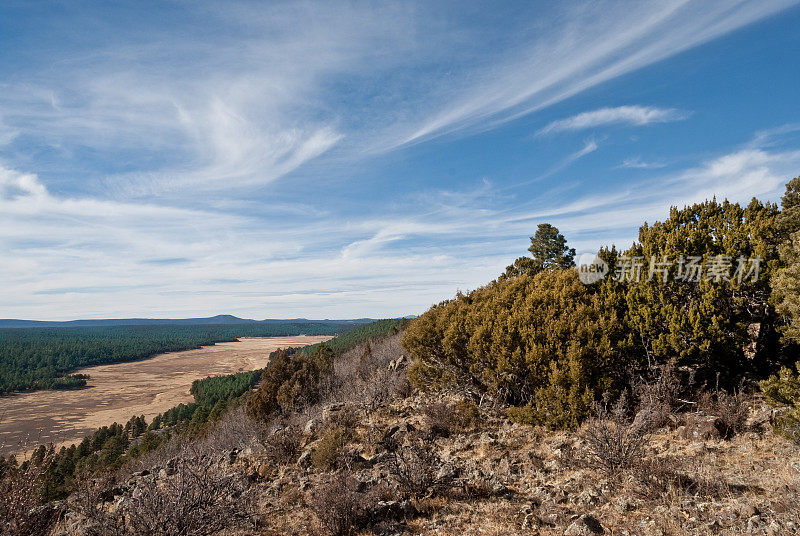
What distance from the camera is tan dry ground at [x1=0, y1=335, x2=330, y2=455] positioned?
70.1 metres

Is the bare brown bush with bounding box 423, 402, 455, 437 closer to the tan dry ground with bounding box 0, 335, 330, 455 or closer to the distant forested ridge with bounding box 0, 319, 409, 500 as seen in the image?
the distant forested ridge with bounding box 0, 319, 409, 500

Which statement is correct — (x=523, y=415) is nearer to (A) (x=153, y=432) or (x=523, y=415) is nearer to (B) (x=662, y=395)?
(B) (x=662, y=395)

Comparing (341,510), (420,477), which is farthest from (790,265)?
(341,510)

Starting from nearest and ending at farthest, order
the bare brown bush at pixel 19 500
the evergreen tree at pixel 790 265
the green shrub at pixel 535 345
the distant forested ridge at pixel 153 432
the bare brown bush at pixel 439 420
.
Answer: the bare brown bush at pixel 19 500 → the evergreen tree at pixel 790 265 → the green shrub at pixel 535 345 → the bare brown bush at pixel 439 420 → the distant forested ridge at pixel 153 432

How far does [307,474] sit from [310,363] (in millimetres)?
20333

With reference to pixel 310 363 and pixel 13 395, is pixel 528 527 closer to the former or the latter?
pixel 310 363

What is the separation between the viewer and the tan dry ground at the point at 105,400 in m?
70.1

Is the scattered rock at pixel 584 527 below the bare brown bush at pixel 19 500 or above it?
below

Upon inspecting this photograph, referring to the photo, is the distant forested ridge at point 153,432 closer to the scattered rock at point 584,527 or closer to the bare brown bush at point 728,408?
the scattered rock at point 584,527

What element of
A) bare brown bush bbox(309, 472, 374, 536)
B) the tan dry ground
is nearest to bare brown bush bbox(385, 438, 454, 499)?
bare brown bush bbox(309, 472, 374, 536)

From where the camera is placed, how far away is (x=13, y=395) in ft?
353

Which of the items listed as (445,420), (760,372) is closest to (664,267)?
(760,372)

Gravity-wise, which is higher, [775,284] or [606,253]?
[606,253]

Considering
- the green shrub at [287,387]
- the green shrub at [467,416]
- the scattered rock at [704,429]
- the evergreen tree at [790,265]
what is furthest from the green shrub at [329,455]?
the green shrub at [287,387]
